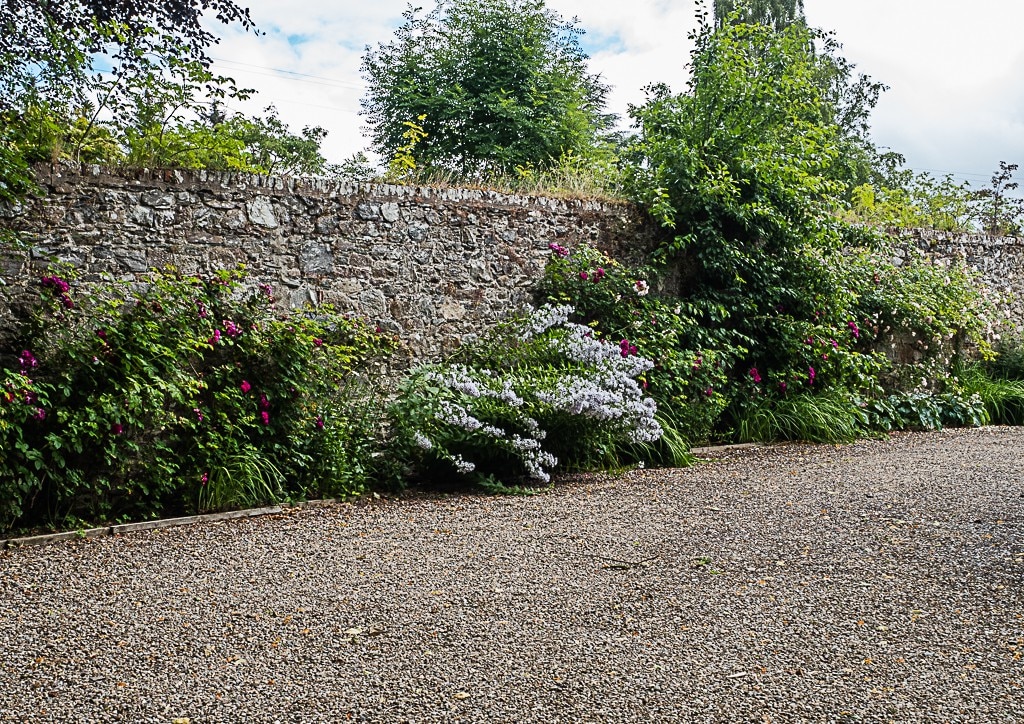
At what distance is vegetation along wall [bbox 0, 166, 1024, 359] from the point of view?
18.6 ft

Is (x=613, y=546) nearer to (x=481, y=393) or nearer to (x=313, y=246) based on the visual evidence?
(x=481, y=393)

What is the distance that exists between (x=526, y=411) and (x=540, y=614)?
273cm

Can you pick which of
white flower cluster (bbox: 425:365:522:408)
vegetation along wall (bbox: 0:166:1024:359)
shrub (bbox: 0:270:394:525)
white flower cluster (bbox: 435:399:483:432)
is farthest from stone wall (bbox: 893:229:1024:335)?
shrub (bbox: 0:270:394:525)

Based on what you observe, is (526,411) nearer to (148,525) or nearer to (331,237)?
(331,237)

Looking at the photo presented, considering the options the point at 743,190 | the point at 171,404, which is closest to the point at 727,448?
the point at 743,190

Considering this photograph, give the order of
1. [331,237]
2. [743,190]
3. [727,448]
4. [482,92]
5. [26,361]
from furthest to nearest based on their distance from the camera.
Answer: [482,92] < [743,190] < [727,448] < [331,237] < [26,361]

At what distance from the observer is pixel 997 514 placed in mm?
5133

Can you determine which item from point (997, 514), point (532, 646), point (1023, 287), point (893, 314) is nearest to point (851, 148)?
point (1023, 287)

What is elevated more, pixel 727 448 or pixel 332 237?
pixel 332 237

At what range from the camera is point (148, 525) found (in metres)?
5.07

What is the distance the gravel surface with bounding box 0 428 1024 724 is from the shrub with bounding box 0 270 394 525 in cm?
40

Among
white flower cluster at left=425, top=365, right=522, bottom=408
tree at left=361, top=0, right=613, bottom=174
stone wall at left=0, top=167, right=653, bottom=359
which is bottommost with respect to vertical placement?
white flower cluster at left=425, top=365, right=522, bottom=408

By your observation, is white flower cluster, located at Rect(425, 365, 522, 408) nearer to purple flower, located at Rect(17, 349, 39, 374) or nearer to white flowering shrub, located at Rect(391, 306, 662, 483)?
white flowering shrub, located at Rect(391, 306, 662, 483)

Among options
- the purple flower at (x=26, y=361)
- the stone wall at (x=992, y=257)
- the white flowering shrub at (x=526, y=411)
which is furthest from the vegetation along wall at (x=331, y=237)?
the stone wall at (x=992, y=257)
